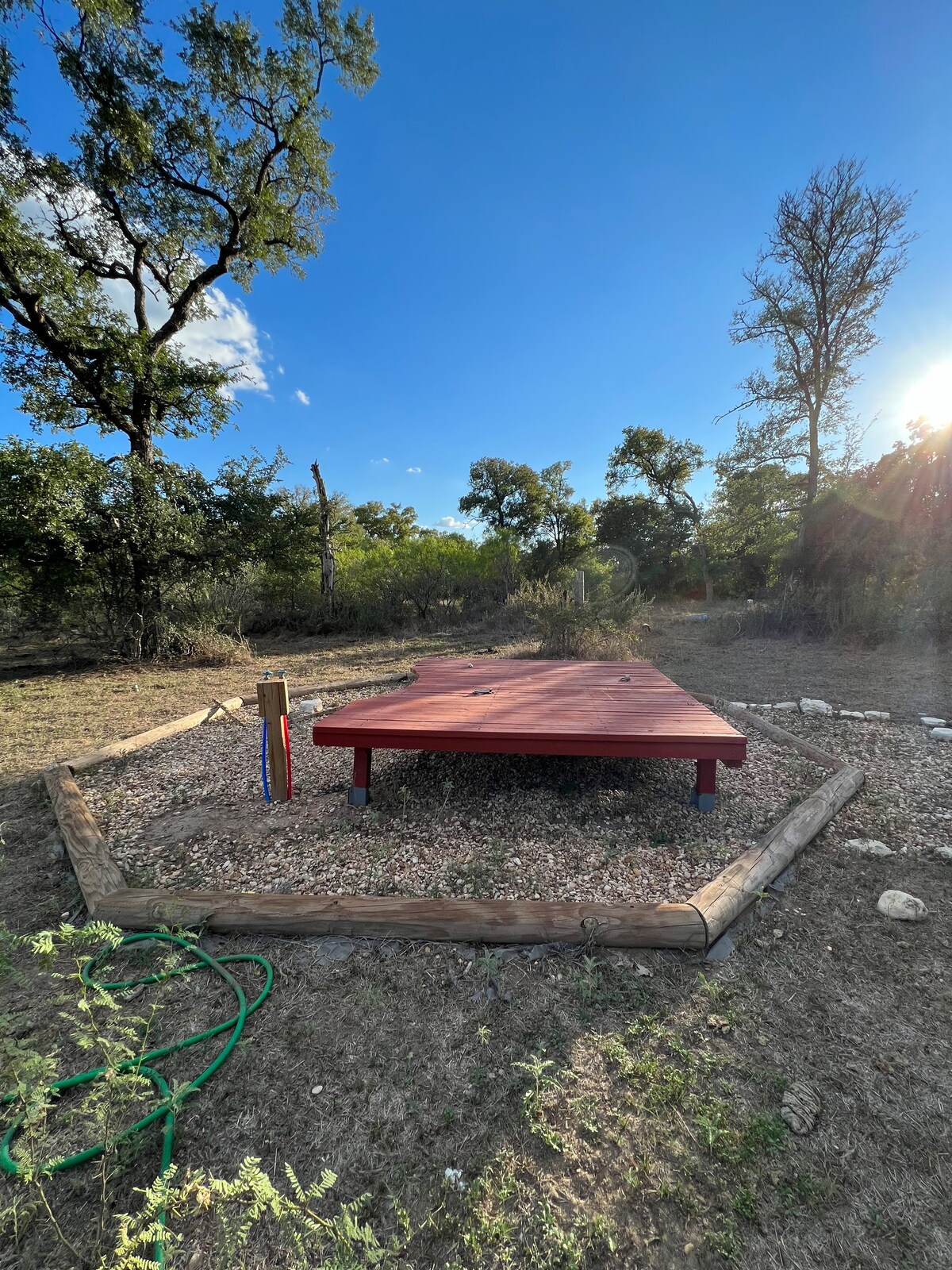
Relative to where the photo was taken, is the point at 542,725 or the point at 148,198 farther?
the point at 148,198

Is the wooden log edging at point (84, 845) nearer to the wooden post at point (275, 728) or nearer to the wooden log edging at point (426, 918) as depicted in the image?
the wooden log edging at point (426, 918)

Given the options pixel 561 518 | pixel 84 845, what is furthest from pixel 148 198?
pixel 561 518

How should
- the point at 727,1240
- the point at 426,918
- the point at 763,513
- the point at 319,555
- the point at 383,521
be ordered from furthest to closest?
the point at 383,521 → the point at 763,513 → the point at 319,555 → the point at 426,918 → the point at 727,1240

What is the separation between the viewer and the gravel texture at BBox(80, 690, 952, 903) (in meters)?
1.91

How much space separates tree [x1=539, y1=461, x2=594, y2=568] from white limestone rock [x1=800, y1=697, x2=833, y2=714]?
13.1m

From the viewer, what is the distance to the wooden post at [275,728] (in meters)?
2.32

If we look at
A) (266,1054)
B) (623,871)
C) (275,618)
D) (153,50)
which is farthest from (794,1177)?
(153,50)

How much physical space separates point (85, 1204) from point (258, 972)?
548mm

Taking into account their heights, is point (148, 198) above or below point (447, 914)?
above

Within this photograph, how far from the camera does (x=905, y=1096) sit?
3.63 ft

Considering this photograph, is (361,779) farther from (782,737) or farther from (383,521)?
(383,521)

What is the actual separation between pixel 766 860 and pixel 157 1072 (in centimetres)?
212

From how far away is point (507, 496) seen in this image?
17.2m

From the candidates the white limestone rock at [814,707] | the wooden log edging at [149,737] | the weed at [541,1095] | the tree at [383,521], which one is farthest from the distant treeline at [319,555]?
the tree at [383,521]
